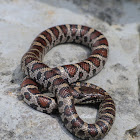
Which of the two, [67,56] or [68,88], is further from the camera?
[67,56]

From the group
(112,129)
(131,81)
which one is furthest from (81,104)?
(131,81)

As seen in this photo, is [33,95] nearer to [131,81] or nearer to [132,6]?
[131,81]

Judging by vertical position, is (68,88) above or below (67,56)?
below
